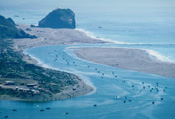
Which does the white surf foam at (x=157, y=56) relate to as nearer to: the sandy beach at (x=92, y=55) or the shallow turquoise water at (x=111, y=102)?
the sandy beach at (x=92, y=55)

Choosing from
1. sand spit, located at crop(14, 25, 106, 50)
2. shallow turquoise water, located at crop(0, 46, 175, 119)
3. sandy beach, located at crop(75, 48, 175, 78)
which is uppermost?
sand spit, located at crop(14, 25, 106, 50)

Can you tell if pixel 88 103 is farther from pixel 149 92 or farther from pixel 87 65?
pixel 87 65

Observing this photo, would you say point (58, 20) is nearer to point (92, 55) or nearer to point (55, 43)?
point (55, 43)

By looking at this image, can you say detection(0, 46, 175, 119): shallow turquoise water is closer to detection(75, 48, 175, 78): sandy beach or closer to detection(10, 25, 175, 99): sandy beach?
A: detection(10, 25, 175, 99): sandy beach

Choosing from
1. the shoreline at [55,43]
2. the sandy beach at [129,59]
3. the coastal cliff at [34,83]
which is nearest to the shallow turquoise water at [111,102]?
the shoreline at [55,43]

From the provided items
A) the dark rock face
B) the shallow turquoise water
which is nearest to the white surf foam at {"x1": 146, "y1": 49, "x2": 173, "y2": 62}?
the shallow turquoise water
